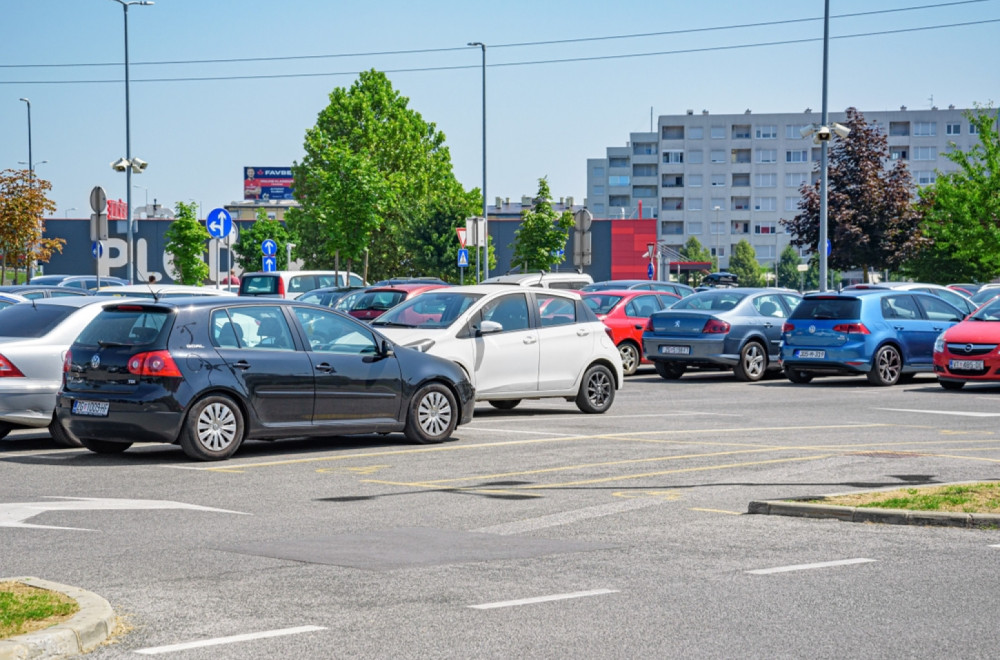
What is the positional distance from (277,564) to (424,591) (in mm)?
1150

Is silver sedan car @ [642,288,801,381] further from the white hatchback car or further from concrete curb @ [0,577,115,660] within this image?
concrete curb @ [0,577,115,660]

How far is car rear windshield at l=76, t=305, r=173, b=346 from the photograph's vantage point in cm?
1323

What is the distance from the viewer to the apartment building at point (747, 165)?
143 m

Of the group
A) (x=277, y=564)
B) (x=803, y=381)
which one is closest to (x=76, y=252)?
(x=803, y=381)

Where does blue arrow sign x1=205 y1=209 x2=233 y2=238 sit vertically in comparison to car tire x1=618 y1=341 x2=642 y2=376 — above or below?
above

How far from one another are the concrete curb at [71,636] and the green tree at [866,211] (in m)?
55.8

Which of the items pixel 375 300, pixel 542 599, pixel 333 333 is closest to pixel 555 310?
pixel 333 333

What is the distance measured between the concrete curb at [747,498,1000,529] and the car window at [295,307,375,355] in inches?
210

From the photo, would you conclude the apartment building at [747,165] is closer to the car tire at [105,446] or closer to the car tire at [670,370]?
the car tire at [670,370]

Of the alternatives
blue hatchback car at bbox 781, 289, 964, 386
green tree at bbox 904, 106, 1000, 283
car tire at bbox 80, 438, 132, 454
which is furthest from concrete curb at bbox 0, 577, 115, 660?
green tree at bbox 904, 106, 1000, 283

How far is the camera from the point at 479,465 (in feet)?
42.9

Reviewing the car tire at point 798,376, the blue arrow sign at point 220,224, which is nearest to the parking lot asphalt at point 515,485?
the car tire at point 798,376

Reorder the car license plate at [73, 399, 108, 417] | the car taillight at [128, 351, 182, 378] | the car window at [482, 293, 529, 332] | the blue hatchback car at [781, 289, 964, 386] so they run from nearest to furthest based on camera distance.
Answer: the car taillight at [128, 351, 182, 378] → the car license plate at [73, 399, 108, 417] → the car window at [482, 293, 529, 332] → the blue hatchback car at [781, 289, 964, 386]

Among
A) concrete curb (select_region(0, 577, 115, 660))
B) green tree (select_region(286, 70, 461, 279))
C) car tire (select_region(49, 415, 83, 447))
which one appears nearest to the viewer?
concrete curb (select_region(0, 577, 115, 660))
